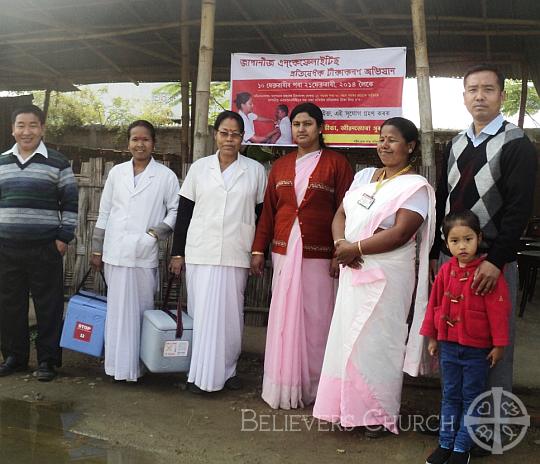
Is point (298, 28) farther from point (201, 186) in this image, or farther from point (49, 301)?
point (49, 301)

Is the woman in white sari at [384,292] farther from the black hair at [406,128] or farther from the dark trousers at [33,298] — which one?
the dark trousers at [33,298]

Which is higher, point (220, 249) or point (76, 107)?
point (76, 107)

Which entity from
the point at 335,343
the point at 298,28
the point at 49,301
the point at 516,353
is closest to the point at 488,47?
the point at 298,28

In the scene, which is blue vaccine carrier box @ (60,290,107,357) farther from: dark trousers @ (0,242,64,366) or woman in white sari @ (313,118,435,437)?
woman in white sari @ (313,118,435,437)

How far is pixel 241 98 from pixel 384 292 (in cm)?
233

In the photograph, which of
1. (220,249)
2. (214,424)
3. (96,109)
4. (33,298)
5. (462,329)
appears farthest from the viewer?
(96,109)

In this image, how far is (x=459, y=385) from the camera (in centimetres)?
276

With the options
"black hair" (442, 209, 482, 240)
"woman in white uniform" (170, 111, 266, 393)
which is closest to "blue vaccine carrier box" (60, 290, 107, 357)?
"woman in white uniform" (170, 111, 266, 393)

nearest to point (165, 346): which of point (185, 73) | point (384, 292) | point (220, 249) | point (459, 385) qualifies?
point (220, 249)

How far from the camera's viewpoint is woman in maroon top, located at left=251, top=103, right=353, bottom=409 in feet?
11.3

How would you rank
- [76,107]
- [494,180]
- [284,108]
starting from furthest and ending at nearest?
[76,107], [284,108], [494,180]

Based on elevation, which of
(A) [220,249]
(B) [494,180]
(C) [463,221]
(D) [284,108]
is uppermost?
(D) [284,108]

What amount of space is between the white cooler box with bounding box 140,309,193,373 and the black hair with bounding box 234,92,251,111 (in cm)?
188

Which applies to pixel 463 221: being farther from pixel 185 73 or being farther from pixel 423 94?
pixel 185 73
